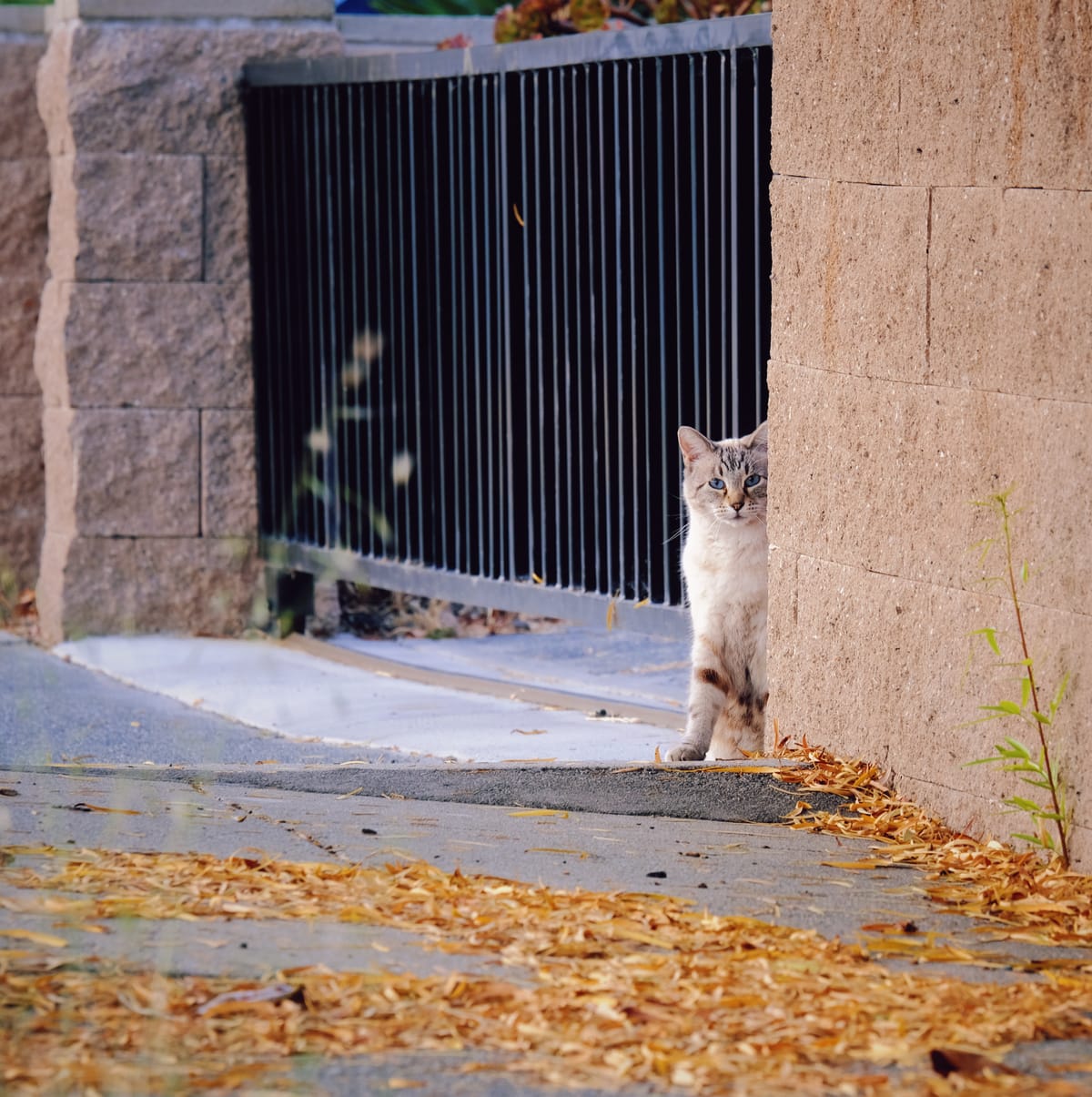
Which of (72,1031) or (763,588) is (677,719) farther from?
(72,1031)

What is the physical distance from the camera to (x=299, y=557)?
23.9ft

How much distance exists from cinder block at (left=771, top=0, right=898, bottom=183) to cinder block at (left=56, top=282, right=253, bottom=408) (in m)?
3.48

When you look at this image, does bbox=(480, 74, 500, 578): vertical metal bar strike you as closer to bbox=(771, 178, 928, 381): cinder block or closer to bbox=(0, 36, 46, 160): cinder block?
bbox=(771, 178, 928, 381): cinder block

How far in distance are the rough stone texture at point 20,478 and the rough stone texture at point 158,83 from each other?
1.20m

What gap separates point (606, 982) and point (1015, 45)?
1953 mm

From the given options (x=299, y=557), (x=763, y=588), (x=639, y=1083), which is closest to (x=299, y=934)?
(x=639, y=1083)

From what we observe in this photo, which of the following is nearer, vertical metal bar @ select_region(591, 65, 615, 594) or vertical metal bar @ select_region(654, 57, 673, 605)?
vertical metal bar @ select_region(654, 57, 673, 605)

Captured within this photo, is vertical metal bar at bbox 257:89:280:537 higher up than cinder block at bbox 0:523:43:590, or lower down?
higher up

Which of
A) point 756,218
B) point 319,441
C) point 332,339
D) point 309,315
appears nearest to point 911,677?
point 756,218

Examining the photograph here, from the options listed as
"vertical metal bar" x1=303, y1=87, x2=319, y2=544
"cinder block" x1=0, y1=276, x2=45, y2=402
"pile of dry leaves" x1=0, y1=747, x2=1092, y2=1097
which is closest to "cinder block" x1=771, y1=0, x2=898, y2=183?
"pile of dry leaves" x1=0, y1=747, x2=1092, y2=1097

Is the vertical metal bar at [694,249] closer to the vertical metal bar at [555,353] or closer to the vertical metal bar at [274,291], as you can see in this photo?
the vertical metal bar at [555,353]

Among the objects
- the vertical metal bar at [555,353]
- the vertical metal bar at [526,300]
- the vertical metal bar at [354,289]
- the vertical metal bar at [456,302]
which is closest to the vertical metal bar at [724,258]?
the vertical metal bar at [555,353]

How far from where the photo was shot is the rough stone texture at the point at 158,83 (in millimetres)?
7145

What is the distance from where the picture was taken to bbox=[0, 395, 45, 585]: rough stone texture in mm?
7941
